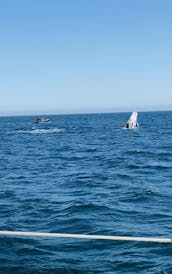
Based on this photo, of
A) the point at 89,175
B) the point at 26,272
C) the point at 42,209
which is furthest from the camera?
the point at 89,175

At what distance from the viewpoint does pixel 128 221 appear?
50.2 ft

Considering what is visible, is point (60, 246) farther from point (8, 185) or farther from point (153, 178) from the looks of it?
point (153, 178)

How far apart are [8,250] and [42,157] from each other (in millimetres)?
27105

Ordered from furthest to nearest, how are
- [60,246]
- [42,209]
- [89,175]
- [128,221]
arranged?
1. [89,175]
2. [42,209]
3. [128,221]
4. [60,246]

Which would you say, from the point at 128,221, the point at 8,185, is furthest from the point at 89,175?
the point at 128,221

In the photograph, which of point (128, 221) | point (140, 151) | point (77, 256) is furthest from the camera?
point (140, 151)

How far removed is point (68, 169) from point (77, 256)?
1826 centimetres

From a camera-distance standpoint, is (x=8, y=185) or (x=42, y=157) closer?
(x=8, y=185)

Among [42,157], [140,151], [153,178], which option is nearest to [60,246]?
[153,178]

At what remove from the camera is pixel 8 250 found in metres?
12.1

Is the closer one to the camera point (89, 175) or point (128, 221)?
point (128, 221)

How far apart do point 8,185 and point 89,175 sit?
Answer: 5.67 m

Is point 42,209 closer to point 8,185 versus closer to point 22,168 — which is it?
point 8,185

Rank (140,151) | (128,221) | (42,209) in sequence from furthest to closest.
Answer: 1. (140,151)
2. (42,209)
3. (128,221)
